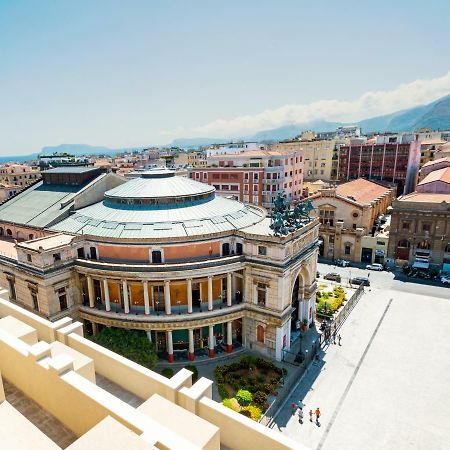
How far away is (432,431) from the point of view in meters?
35.1

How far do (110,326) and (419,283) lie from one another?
63663mm

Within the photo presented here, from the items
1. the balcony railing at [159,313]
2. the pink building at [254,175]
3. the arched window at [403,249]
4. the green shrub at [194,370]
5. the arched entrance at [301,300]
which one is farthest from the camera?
the pink building at [254,175]

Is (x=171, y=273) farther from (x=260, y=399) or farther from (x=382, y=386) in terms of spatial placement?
(x=382, y=386)

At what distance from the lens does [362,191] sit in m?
98.7

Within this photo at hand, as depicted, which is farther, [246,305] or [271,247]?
[246,305]

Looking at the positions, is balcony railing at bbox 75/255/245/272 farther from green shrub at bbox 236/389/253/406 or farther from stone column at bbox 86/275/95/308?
green shrub at bbox 236/389/253/406

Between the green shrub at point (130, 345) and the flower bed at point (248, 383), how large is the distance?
922cm

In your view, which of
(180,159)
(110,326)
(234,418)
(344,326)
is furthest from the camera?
(180,159)

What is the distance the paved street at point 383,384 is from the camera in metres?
34.8

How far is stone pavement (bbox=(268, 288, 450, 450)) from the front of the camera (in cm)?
3478

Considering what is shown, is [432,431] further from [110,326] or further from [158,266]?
[110,326]

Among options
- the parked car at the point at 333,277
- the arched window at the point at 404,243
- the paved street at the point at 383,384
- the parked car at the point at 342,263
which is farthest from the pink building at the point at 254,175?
the paved street at the point at 383,384

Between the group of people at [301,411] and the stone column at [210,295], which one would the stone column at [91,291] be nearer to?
the stone column at [210,295]

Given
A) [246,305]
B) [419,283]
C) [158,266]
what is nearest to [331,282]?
[419,283]
